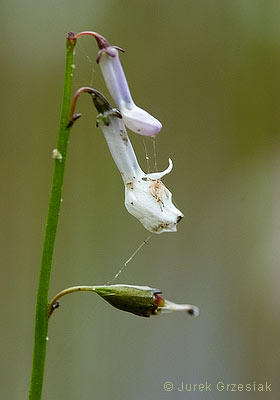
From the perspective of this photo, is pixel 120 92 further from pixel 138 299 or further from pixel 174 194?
pixel 174 194

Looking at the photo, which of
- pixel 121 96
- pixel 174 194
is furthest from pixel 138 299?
pixel 174 194

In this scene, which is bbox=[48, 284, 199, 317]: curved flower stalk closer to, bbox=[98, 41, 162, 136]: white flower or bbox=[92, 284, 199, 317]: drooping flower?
bbox=[92, 284, 199, 317]: drooping flower

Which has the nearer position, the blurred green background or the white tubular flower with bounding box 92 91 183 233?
the white tubular flower with bounding box 92 91 183 233

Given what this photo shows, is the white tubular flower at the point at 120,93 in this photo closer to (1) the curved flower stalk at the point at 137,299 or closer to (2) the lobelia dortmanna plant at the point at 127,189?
(2) the lobelia dortmanna plant at the point at 127,189

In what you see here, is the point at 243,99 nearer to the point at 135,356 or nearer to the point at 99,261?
the point at 99,261

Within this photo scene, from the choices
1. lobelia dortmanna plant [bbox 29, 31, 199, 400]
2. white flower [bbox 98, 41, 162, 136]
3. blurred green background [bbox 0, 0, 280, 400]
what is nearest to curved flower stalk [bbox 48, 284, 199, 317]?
lobelia dortmanna plant [bbox 29, 31, 199, 400]

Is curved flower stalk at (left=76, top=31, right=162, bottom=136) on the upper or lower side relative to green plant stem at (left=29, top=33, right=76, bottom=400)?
upper

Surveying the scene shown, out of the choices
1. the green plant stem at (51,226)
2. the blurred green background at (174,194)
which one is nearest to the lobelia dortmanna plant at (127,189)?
the green plant stem at (51,226)
